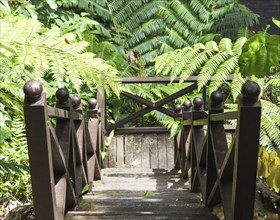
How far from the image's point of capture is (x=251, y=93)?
124 centimetres

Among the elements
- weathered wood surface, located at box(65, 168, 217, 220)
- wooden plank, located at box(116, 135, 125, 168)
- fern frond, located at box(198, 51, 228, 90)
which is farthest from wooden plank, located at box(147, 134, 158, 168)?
fern frond, located at box(198, 51, 228, 90)

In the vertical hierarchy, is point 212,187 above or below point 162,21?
below

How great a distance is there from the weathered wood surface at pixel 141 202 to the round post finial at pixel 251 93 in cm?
66

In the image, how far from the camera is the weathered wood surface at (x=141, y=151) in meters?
5.36

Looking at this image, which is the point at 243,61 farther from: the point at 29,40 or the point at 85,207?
the point at 85,207

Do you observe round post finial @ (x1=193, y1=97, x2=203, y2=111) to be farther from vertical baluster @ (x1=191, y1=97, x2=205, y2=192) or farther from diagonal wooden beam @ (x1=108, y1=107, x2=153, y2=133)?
diagonal wooden beam @ (x1=108, y1=107, x2=153, y2=133)

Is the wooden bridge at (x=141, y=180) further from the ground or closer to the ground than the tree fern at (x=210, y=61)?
closer to the ground

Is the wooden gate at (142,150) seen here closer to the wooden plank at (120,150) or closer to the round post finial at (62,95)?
the wooden plank at (120,150)

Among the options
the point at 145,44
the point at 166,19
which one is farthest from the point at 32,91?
the point at 166,19

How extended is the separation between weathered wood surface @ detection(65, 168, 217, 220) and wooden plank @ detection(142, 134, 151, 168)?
1653 mm

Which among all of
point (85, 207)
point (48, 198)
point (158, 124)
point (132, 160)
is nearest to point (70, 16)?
point (158, 124)

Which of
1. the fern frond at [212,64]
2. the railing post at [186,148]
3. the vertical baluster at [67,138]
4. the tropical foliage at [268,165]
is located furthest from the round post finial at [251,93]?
the railing post at [186,148]

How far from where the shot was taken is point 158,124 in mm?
6160

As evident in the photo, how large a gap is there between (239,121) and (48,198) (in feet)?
2.20
